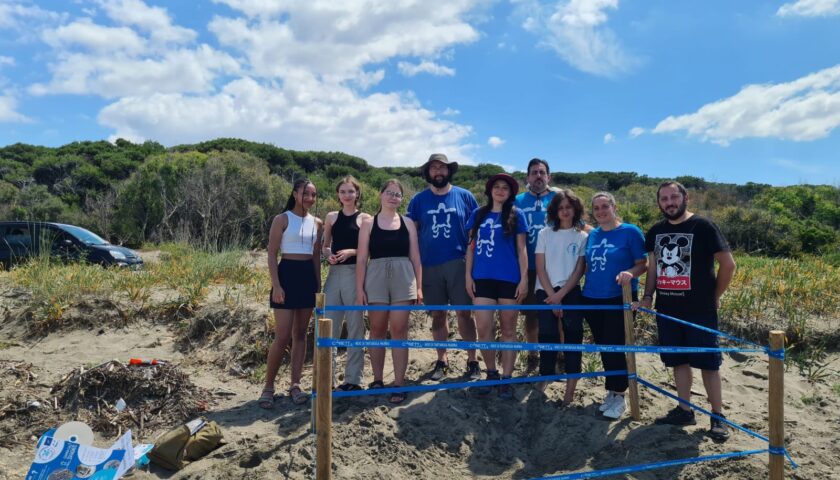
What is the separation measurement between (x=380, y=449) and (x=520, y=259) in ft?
6.53

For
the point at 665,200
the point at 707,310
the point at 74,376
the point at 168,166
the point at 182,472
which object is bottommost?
the point at 182,472

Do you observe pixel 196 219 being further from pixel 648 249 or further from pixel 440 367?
pixel 648 249

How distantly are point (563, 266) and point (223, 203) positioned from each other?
16.2 metres

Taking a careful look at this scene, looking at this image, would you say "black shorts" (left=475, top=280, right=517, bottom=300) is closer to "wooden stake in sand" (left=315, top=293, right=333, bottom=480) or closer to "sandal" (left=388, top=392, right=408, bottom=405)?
"sandal" (left=388, top=392, right=408, bottom=405)

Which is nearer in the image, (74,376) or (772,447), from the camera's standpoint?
(772,447)

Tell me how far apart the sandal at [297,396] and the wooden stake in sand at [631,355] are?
2.94 metres

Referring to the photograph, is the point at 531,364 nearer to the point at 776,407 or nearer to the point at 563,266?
the point at 563,266

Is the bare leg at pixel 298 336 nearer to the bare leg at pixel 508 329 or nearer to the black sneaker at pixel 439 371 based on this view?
the black sneaker at pixel 439 371

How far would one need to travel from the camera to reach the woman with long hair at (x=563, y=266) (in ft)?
14.8

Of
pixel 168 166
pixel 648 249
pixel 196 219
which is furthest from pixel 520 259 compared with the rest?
pixel 168 166

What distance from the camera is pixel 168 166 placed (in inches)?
885

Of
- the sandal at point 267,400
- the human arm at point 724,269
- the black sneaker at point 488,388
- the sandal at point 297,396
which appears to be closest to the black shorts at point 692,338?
the human arm at point 724,269

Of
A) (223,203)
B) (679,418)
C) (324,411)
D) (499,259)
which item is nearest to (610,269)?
(499,259)

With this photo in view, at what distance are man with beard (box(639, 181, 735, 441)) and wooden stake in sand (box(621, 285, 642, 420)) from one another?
229 mm
